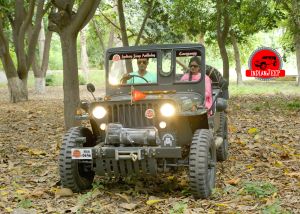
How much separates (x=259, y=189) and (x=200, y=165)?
0.83 m

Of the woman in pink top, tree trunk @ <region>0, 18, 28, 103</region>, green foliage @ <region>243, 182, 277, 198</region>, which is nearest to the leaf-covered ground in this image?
green foliage @ <region>243, 182, 277, 198</region>

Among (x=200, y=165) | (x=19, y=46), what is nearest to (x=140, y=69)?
(x=200, y=165)

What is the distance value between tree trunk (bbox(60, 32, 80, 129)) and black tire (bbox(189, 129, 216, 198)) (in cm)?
433

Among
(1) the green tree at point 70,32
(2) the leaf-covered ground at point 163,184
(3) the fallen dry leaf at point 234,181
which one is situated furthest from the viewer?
(1) the green tree at point 70,32

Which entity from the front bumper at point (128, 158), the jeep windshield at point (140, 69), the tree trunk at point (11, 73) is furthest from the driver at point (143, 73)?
the tree trunk at point (11, 73)

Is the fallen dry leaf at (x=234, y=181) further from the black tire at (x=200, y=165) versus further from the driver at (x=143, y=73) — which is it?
the driver at (x=143, y=73)

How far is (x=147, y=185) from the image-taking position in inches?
253

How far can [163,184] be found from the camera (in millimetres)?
6461

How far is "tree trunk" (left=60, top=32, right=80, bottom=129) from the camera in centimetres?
934

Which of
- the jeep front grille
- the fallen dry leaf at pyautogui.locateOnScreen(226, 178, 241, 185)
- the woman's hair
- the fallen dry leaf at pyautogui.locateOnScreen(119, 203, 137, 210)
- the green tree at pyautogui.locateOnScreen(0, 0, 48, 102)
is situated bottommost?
the fallen dry leaf at pyautogui.locateOnScreen(119, 203, 137, 210)

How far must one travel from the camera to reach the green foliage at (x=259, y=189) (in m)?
5.57

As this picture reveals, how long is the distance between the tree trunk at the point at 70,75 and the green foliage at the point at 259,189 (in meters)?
4.55

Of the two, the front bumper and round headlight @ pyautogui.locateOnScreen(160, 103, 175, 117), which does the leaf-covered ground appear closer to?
the front bumper

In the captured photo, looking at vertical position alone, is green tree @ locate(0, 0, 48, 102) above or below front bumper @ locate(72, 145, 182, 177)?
above
